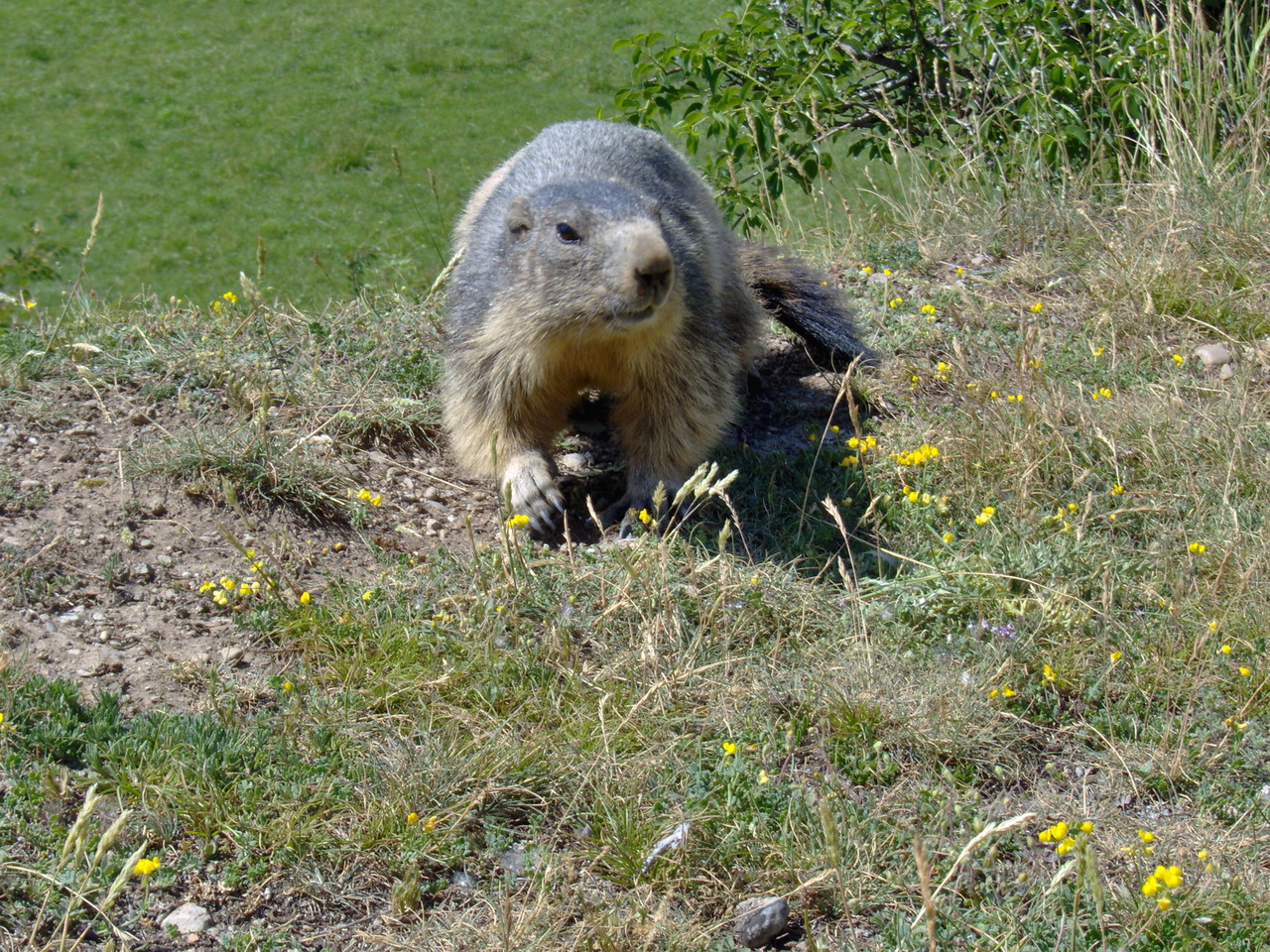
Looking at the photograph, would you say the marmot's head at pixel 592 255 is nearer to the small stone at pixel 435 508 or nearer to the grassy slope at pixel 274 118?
the small stone at pixel 435 508

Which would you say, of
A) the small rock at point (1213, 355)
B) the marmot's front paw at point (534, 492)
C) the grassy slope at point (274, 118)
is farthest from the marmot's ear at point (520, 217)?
the grassy slope at point (274, 118)

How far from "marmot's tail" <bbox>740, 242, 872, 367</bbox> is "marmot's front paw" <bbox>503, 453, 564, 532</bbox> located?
1645mm

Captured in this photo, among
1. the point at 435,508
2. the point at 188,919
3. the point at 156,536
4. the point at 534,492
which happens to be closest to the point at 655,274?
the point at 534,492

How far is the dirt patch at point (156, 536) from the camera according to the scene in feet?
12.0

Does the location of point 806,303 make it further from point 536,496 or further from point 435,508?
point 435,508

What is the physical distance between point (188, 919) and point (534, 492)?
2235 millimetres

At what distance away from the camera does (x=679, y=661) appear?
3.65 metres

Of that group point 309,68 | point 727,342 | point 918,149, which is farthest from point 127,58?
point 727,342

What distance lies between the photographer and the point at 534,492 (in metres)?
4.68

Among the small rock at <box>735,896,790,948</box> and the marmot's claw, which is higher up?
the marmot's claw

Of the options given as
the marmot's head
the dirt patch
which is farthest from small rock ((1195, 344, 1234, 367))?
the marmot's head

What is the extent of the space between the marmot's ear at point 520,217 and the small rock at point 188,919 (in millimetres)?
2730

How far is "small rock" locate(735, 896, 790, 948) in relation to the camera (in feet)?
9.43

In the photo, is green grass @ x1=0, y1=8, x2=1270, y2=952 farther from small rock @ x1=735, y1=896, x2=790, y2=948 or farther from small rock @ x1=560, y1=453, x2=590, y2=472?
small rock @ x1=560, y1=453, x2=590, y2=472
